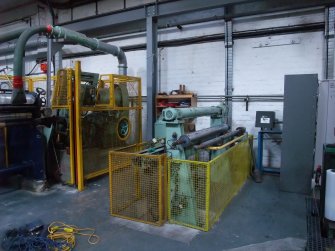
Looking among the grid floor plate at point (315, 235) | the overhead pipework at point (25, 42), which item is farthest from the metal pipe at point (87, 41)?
the grid floor plate at point (315, 235)

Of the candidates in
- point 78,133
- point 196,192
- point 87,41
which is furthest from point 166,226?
point 87,41

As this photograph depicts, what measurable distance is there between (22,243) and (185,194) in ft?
5.36

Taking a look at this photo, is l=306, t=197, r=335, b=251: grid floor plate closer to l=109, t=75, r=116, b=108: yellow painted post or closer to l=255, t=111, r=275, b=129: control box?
l=255, t=111, r=275, b=129: control box

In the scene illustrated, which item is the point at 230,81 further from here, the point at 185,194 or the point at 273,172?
the point at 185,194

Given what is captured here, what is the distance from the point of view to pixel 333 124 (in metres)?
4.04

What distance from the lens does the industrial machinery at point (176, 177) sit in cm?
287

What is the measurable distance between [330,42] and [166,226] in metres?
4.06

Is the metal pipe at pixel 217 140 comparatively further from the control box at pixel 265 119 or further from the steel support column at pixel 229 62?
the steel support column at pixel 229 62

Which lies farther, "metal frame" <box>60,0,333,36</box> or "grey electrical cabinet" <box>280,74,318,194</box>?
"metal frame" <box>60,0,333,36</box>

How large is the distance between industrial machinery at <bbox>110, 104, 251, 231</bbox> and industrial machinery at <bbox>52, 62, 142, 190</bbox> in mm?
1182

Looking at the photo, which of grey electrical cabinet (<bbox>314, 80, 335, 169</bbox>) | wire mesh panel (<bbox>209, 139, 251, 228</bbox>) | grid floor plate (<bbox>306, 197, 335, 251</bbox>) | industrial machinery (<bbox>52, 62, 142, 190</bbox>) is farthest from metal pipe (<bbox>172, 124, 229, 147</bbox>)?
industrial machinery (<bbox>52, 62, 142, 190</bbox>)

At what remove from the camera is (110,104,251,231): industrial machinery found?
9.43 ft

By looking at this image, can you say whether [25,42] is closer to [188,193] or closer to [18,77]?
[18,77]

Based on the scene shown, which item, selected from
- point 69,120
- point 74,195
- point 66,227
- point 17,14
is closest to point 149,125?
point 69,120
